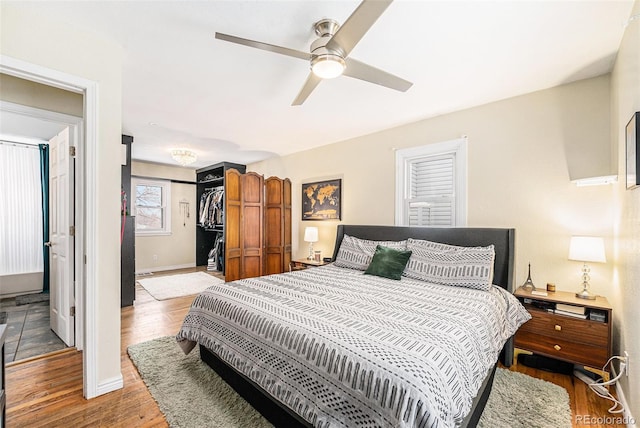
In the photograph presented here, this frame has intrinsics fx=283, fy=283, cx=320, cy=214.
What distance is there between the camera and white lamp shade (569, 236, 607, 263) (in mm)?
2182

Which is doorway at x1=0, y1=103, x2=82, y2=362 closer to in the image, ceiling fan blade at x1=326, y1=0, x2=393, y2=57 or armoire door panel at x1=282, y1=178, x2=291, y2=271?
ceiling fan blade at x1=326, y1=0, x2=393, y2=57

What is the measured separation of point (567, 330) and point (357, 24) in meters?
2.69

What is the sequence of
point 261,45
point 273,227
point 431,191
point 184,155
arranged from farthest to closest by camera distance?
point 273,227 < point 184,155 < point 431,191 < point 261,45

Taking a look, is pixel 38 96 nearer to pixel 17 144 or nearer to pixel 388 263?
pixel 17 144

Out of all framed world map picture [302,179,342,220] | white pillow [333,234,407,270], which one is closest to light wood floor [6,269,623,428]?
white pillow [333,234,407,270]

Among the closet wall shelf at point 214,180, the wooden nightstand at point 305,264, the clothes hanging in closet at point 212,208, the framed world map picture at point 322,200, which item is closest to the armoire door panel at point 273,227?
the framed world map picture at point 322,200

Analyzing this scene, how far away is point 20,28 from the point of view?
1.69 m

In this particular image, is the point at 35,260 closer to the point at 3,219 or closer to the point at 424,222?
the point at 3,219

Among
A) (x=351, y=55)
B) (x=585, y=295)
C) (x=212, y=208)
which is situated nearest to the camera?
(x=351, y=55)

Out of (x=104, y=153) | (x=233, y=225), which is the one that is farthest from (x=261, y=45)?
(x=233, y=225)

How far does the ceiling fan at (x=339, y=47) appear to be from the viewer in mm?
1381

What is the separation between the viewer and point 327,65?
174 centimetres

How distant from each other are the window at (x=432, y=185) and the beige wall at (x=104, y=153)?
305 centimetres

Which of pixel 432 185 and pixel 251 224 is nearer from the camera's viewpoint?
pixel 432 185
